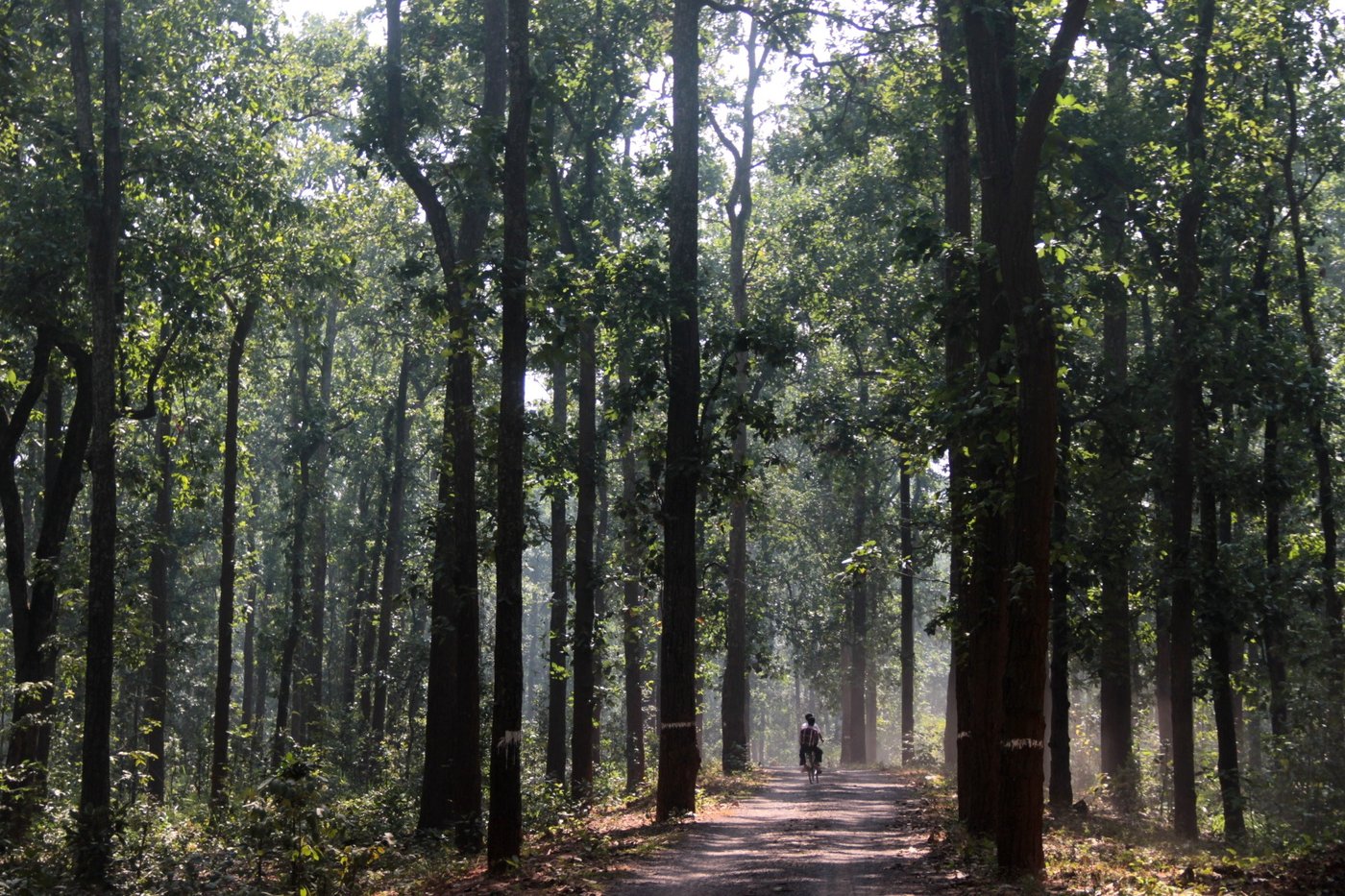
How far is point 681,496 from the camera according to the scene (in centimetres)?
1877

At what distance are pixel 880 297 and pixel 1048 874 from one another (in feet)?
72.1

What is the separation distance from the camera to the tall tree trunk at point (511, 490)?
1377cm

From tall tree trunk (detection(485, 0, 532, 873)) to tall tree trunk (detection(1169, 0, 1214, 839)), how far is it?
1159 cm

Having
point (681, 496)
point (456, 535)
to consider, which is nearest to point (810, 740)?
point (681, 496)

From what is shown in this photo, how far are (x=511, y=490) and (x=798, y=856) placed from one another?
5350 millimetres

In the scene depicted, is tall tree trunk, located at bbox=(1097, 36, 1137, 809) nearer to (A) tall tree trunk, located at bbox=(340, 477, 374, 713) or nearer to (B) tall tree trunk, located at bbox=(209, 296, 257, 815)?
(B) tall tree trunk, located at bbox=(209, 296, 257, 815)

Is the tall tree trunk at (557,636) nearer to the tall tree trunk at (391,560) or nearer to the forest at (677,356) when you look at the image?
the forest at (677,356)

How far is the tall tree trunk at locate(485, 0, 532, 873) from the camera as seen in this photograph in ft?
45.2

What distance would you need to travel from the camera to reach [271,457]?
59.6 m

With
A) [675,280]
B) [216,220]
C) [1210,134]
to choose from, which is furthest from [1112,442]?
[216,220]

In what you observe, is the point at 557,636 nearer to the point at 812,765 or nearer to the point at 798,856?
the point at 798,856

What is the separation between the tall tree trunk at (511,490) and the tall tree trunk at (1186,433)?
11585 mm

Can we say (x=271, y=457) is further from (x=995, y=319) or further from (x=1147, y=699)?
(x=995, y=319)

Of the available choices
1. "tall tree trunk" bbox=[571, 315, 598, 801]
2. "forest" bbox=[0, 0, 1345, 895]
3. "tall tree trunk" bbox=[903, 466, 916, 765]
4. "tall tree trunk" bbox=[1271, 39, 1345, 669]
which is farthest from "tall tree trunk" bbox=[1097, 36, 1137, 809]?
"tall tree trunk" bbox=[903, 466, 916, 765]
